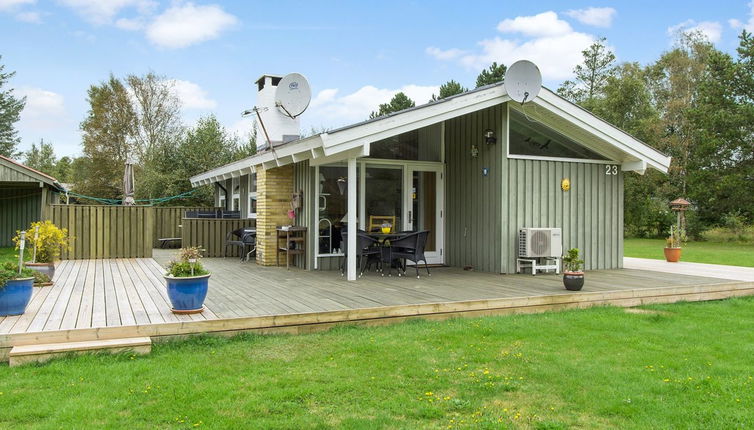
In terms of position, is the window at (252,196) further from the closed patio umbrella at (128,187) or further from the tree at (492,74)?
the tree at (492,74)

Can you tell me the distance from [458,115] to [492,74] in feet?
57.1

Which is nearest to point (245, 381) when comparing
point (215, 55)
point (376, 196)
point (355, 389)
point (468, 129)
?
point (355, 389)

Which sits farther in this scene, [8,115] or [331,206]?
[8,115]

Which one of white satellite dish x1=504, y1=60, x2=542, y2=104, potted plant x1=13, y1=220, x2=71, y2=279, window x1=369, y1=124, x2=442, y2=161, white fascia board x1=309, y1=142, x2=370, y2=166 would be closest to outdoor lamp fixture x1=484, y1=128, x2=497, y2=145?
white satellite dish x1=504, y1=60, x2=542, y2=104

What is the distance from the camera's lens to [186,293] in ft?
15.4

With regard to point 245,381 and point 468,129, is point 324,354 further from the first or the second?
point 468,129

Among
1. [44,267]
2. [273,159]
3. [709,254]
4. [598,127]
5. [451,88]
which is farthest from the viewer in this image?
[451,88]

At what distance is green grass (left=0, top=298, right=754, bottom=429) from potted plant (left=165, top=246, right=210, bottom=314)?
451 mm

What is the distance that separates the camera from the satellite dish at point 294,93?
364 inches

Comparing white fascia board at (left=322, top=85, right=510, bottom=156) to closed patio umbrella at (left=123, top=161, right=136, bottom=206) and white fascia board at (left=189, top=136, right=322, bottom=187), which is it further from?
closed patio umbrella at (left=123, top=161, right=136, bottom=206)

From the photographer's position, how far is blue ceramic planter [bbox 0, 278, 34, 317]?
14.8 ft

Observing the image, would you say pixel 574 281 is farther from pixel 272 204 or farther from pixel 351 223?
pixel 272 204

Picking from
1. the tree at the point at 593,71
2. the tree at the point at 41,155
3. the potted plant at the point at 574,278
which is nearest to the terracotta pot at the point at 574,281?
the potted plant at the point at 574,278

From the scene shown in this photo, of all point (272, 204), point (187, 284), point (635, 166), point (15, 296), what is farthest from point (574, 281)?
point (15, 296)
